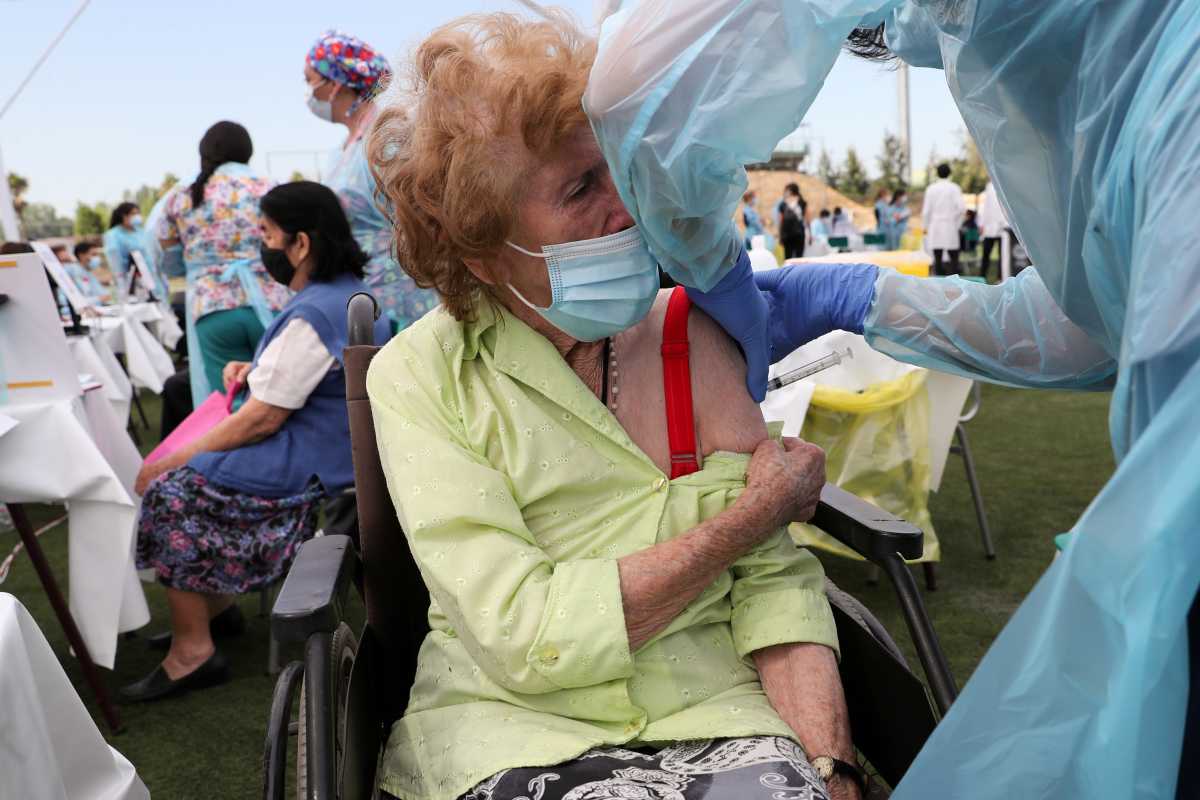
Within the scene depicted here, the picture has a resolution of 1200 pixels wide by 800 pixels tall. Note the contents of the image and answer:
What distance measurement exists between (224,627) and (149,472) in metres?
0.81

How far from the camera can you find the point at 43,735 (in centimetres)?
126

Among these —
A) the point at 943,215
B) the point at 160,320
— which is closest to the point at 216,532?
the point at 160,320

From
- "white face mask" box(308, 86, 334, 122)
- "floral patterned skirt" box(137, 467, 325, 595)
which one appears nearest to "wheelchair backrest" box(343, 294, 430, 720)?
"floral patterned skirt" box(137, 467, 325, 595)

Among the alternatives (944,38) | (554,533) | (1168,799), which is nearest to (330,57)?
(554,533)

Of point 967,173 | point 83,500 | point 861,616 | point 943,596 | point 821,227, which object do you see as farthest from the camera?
point 967,173

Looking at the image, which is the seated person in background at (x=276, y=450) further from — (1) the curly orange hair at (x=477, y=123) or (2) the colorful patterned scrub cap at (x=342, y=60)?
(1) the curly orange hair at (x=477, y=123)

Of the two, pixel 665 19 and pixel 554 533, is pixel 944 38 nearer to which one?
pixel 665 19

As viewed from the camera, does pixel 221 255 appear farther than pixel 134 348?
No

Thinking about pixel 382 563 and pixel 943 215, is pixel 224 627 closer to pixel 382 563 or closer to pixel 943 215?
pixel 382 563

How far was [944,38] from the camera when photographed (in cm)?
103

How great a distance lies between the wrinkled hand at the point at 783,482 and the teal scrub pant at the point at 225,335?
8.93 feet

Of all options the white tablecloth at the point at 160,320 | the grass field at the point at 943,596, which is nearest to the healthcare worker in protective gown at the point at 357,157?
the grass field at the point at 943,596

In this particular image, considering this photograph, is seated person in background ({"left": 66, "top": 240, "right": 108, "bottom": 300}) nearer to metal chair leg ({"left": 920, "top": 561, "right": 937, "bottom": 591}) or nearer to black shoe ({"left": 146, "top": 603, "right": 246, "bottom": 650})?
black shoe ({"left": 146, "top": 603, "right": 246, "bottom": 650})

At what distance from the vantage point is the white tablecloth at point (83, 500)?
2.60 m
